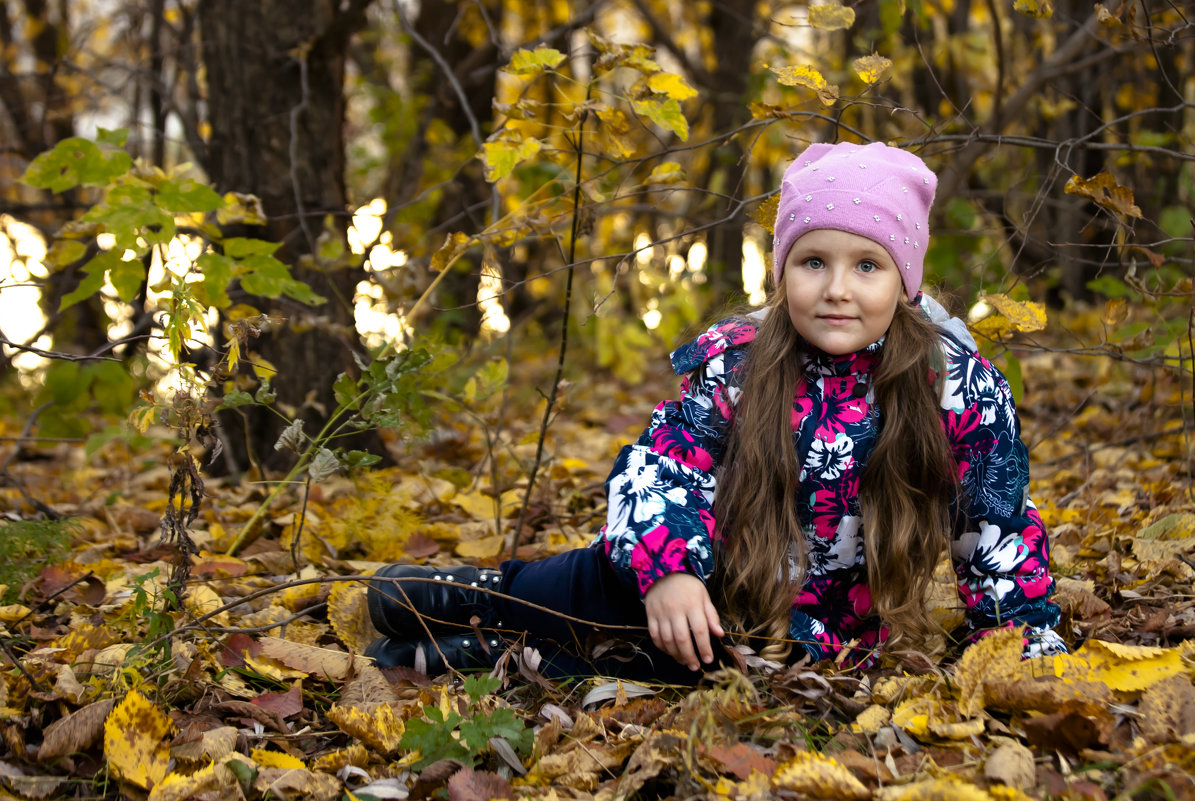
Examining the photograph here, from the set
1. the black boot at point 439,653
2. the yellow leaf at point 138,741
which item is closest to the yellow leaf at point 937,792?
the black boot at point 439,653

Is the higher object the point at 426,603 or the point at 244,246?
the point at 244,246

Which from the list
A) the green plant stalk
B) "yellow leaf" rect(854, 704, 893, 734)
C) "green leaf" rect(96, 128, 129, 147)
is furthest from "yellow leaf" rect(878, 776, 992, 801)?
"green leaf" rect(96, 128, 129, 147)

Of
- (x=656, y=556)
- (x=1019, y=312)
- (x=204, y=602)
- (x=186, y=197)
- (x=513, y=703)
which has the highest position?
(x=186, y=197)

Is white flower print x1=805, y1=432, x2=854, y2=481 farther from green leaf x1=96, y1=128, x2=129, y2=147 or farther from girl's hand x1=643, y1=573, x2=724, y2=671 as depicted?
green leaf x1=96, y1=128, x2=129, y2=147

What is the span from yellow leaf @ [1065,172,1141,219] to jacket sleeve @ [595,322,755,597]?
773mm

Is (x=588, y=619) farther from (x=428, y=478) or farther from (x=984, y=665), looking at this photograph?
(x=428, y=478)

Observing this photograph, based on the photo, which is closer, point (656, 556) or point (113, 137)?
point (656, 556)

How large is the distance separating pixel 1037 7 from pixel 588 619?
1.58 m

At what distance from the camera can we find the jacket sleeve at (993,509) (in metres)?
1.85

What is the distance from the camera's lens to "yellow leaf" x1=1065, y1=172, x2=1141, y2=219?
208 cm

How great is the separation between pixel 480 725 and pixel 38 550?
1.21 meters

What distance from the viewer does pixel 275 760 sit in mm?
1501

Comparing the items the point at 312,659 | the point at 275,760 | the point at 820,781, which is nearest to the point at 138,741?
the point at 275,760

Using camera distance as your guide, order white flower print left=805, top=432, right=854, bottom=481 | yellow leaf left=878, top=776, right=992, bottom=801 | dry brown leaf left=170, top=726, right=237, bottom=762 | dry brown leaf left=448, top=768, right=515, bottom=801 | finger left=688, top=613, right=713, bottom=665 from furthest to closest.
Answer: white flower print left=805, top=432, right=854, bottom=481
finger left=688, top=613, right=713, bottom=665
dry brown leaf left=170, top=726, right=237, bottom=762
dry brown leaf left=448, top=768, right=515, bottom=801
yellow leaf left=878, top=776, right=992, bottom=801
